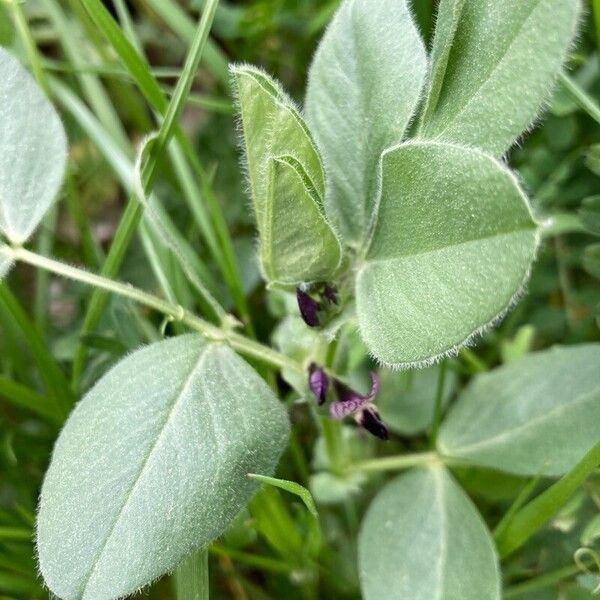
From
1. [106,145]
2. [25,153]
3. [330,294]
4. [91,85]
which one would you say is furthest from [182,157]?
[330,294]

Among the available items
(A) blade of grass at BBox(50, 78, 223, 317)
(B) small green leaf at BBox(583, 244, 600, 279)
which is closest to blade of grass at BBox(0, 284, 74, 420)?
(A) blade of grass at BBox(50, 78, 223, 317)

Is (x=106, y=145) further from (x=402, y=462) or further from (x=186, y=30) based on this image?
(x=402, y=462)

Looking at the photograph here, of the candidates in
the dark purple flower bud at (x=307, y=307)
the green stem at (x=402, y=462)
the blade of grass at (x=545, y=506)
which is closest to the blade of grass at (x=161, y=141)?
the dark purple flower bud at (x=307, y=307)

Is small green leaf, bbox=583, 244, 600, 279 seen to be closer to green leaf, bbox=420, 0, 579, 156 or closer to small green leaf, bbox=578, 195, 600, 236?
small green leaf, bbox=578, 195, 600, 236

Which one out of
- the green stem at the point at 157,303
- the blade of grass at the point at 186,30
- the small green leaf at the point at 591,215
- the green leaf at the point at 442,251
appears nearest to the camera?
the green leaf at the point at 442,251

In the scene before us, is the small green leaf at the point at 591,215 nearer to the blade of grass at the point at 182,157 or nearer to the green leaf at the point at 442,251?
the green leaf at the point at 442,251

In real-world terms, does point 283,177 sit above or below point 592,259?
above
